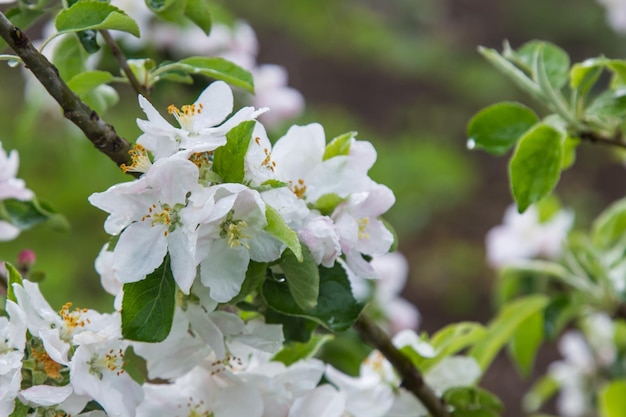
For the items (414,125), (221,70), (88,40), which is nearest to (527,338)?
(221,70)

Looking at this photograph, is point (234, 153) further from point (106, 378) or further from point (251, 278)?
point (106, 378)

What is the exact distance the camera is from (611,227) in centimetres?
130

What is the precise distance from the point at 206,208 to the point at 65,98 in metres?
0.17

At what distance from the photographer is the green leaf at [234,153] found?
667mm

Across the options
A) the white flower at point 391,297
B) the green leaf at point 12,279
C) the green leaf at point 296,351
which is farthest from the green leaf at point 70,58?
the white flower at point 391,297

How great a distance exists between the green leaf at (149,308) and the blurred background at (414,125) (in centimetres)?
182

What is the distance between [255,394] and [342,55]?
15.7ft

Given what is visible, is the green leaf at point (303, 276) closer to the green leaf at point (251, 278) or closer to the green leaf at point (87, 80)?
the green leaf at point (251, 278)

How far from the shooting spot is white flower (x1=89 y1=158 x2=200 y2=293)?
0.64 meters

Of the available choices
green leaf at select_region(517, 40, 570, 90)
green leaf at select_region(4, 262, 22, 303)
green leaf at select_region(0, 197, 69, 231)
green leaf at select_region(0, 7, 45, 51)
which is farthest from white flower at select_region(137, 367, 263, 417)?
green leaf at select_region(517, 40, 570, 90)

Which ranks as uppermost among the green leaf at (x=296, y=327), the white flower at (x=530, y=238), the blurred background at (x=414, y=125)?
the green leaf at (x=296, y=327)

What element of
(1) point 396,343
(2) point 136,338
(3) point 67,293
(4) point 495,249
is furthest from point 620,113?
(3) point 67,293

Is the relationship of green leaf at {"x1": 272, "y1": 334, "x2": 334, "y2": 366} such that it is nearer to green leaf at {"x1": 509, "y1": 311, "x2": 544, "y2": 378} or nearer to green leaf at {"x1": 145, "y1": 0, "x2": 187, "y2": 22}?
green leaf at {"x1": 145, "y1": 0, "x2": 187, "y2": 22}

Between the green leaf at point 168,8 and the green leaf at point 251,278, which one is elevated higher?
the green leaf at point 168,8
